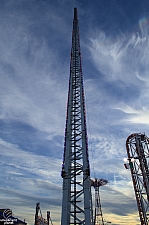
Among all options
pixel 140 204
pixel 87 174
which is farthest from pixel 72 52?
pixel 140 204

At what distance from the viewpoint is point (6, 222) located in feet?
127

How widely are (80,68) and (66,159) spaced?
13950 millimetres

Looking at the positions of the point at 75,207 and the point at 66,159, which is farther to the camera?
the point at 66,159

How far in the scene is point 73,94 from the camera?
79.9 feet

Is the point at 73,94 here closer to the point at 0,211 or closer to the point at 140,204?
the point at 140,204

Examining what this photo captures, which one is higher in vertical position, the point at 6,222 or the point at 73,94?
the point at 73,94

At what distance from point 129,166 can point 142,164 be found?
2742mm

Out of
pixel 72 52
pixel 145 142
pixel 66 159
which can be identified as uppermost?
pixel 72 52

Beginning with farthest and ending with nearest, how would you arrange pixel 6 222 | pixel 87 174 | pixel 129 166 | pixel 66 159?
pixel 6 222 < pixel 129 166 < pixel 66 159 < pixel 87 174

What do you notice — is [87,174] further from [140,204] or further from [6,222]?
[6,222]

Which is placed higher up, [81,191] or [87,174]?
[87,174]

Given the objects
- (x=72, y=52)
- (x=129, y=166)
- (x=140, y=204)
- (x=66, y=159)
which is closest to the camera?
(x=66, y=159)

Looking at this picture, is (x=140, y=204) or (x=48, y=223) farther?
(x=48, y=223)

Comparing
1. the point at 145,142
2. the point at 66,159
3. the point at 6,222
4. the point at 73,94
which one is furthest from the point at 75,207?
the point at 6,222
